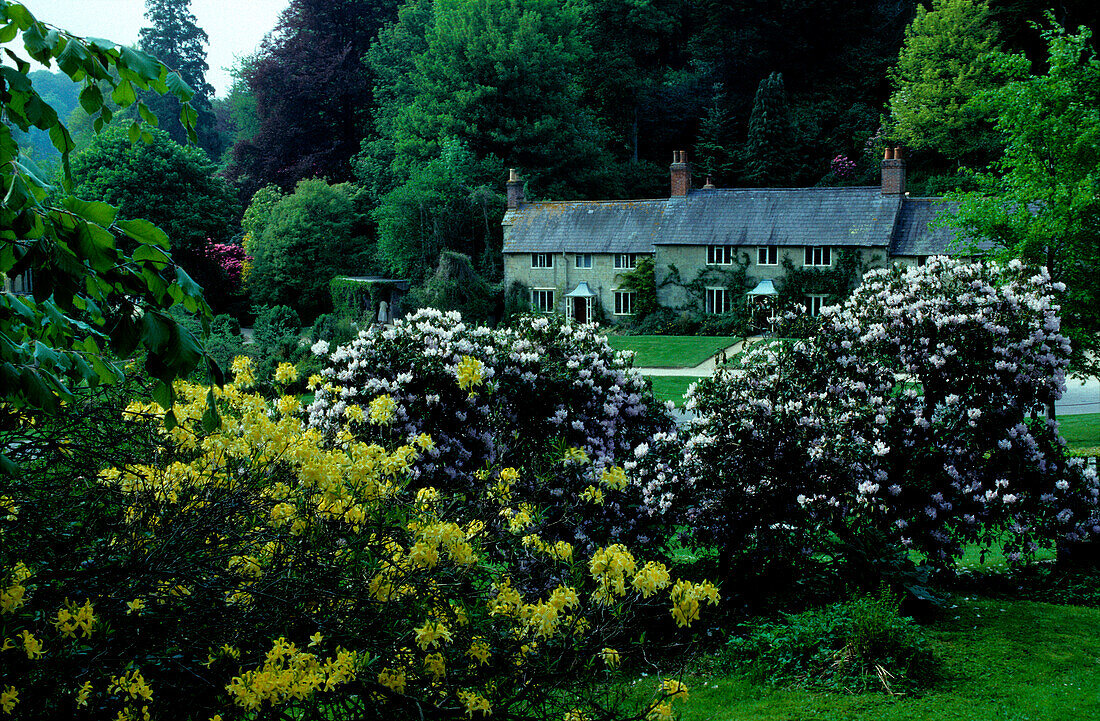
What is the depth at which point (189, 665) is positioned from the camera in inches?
168

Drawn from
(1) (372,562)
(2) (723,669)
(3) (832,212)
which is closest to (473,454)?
(2) (723,669)

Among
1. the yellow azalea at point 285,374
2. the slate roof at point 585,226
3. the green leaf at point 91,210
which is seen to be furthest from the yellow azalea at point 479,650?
the slate roof at point 585,226

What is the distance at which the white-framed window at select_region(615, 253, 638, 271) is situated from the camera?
A: 46.2 metres

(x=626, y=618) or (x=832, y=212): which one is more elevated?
(x=832, y=212)

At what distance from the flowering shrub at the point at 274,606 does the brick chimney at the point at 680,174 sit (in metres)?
42.9

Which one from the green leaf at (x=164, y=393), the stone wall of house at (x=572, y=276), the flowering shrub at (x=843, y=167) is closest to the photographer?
the green leaf at (x=164, y=393)

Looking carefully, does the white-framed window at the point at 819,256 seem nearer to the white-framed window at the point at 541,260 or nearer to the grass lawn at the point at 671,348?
the grass lawn at the point at 671,348

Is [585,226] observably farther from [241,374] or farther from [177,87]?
[177,87]

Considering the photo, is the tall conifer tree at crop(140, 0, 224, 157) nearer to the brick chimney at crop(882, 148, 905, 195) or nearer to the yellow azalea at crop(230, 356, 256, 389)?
the brick chimney at crop(882, 148, 905, 195)

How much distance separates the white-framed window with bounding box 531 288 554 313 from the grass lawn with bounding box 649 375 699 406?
→ 644 inches

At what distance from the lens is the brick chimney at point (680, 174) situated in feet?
151

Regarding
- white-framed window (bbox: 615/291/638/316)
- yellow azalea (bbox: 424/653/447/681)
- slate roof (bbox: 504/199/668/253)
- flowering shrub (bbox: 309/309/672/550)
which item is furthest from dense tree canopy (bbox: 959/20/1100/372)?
white-framed window (bbox: 615/291/638/316)

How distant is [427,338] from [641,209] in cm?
3721

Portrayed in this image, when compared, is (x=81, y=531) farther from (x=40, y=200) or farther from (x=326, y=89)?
(x=326, y=89)
